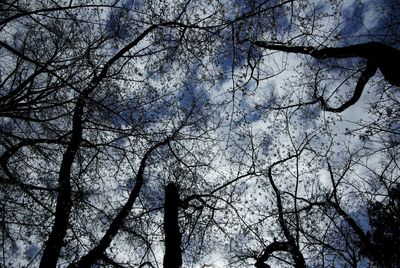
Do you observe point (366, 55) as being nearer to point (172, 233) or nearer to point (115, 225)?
point (172, 233)

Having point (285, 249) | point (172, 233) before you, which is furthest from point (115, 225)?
point (285, 249)

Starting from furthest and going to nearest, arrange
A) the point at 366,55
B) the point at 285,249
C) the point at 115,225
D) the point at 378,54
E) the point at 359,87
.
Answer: the point at 285,249
the point at 115,225
the point at 359,87
the point at 366,55
the point at 378,54

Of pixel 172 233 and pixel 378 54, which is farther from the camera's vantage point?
pixel 172 233

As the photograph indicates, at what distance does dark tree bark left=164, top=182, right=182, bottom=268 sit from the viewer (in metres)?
5.99

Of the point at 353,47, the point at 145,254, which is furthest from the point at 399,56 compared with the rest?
the point at 145,254

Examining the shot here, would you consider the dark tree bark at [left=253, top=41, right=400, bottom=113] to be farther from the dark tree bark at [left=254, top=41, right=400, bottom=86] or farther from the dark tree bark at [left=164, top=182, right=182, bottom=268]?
the dark tree bark at [left=164, top=182, right=182, bottom=268]

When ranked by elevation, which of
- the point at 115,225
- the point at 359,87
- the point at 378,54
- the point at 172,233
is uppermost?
the point at 359,87

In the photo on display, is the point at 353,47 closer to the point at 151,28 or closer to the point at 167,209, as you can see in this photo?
the point at 151,28

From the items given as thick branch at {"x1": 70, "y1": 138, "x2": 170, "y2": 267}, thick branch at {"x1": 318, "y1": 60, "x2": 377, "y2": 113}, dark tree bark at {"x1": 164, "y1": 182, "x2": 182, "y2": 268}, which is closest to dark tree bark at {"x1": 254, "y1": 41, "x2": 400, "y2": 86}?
thick branch at {"x1": 318, "y1": 60, "x2": 377, "y2": 113}

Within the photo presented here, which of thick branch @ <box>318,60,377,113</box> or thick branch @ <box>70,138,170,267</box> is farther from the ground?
thick branch @ <box>318,60,377,113</box>

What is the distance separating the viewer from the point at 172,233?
6.37m

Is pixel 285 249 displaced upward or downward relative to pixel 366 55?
downward

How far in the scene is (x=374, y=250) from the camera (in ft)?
33.7

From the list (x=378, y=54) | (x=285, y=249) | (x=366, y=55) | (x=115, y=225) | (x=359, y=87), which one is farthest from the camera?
(x=285, y=249)
